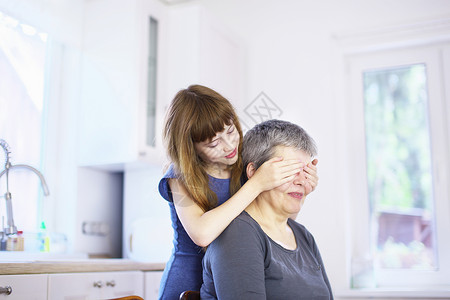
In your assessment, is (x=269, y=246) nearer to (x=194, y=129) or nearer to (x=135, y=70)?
(x=194, y=129)

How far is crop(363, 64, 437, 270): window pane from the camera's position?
3027 millimetres

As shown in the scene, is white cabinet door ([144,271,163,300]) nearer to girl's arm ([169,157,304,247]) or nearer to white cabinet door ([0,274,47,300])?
white cabinet door ([0,274,47,300])

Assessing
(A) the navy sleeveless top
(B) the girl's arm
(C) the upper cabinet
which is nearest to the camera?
(B) the girl's arm

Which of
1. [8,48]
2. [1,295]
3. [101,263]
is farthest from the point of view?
[8,48]

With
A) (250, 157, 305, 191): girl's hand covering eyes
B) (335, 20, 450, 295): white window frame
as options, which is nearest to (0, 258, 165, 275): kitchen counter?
(250, 157, 305, 191): girl's hand covering eyes

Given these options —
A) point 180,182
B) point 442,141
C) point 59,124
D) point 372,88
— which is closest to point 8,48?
point 59,124

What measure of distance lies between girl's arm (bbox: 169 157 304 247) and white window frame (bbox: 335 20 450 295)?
168 cm

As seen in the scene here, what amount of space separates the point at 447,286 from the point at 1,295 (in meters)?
2.34

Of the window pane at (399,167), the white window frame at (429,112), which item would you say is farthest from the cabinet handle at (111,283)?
the window pane at (399,167)

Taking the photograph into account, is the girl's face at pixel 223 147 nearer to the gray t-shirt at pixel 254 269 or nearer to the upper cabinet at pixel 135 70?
the gray t-shirt at pixel 254 269

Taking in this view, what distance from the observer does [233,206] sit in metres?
1.42

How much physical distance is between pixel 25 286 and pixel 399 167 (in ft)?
7.43

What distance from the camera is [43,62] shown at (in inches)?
114

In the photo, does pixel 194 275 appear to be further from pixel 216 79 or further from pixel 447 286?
pixel 447 286
